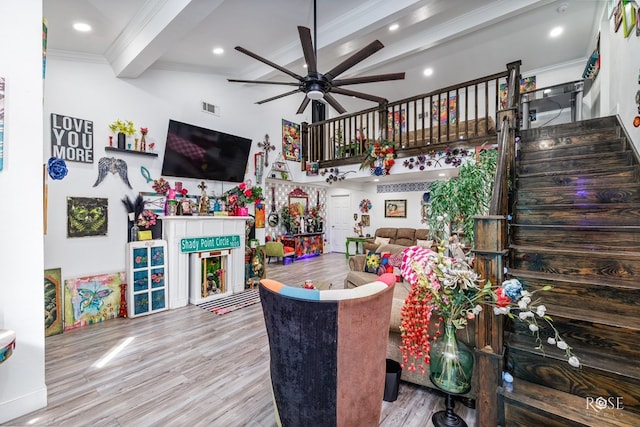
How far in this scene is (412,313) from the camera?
4.91ft

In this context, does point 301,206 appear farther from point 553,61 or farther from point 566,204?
point 553,61

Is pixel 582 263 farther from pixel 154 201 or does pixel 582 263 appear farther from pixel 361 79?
pixel 154 201

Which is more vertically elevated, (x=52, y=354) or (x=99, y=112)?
→ (x=99, y=112)

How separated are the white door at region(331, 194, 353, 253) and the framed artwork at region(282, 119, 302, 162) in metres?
2.64

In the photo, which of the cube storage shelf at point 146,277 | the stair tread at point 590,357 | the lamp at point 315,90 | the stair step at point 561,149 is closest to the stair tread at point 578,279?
the stair tread at point 590,357

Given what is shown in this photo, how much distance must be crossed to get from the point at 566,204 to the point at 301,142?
5252 millimetres

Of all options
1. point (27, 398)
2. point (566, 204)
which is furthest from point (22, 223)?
point (566, 204)

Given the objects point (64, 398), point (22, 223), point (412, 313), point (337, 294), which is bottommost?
point (64, 398)

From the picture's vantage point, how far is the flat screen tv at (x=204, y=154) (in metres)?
4.29

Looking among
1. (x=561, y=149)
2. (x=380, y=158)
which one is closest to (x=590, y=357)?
(x=561, y=149)

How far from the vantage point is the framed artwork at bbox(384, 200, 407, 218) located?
26.5ft

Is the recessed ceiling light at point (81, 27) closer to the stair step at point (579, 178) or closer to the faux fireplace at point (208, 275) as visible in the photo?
the faux fireplace at point (208, 275)

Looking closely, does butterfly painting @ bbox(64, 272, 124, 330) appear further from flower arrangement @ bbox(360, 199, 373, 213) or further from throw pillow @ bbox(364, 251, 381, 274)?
flower arrangement @ bbox(360, 199, 373, 213)

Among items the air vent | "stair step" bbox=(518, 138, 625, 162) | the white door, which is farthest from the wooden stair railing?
the white door
